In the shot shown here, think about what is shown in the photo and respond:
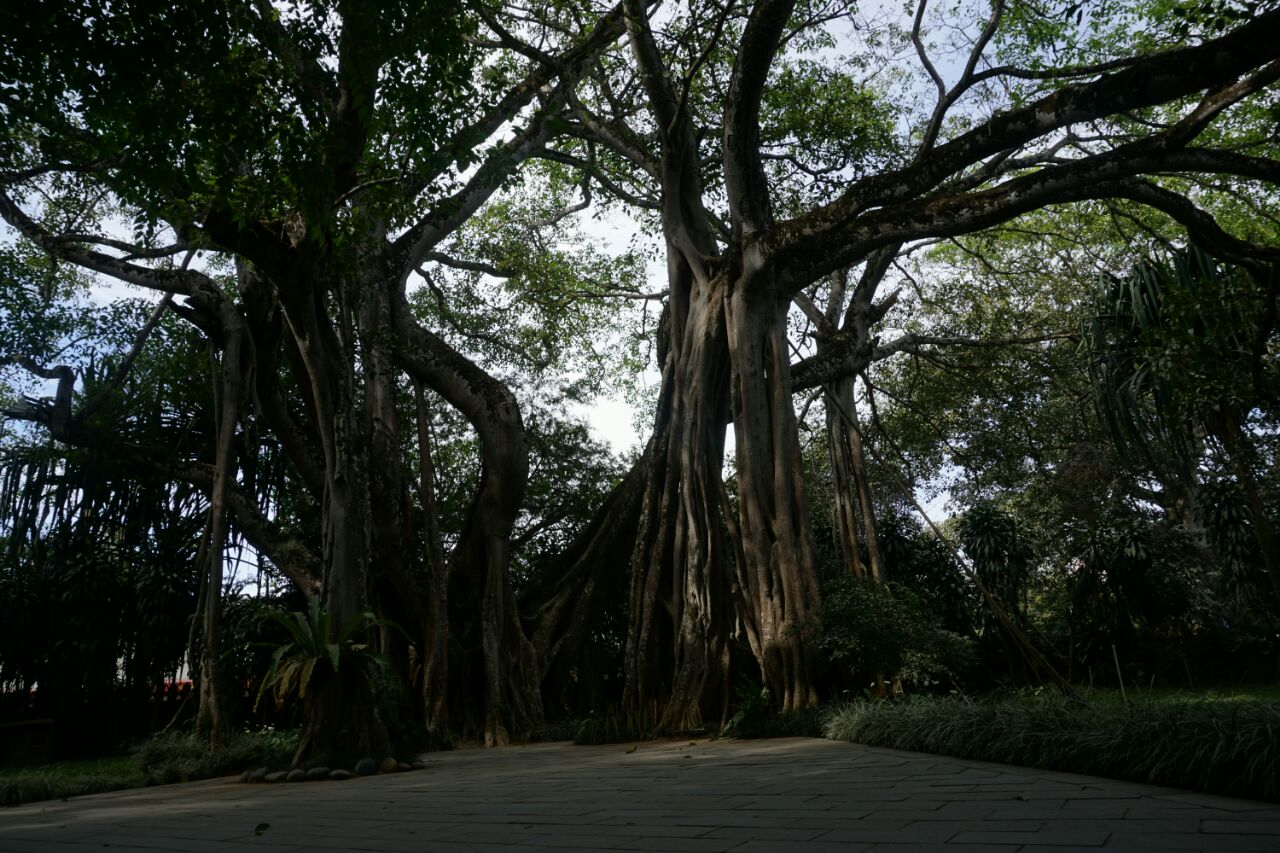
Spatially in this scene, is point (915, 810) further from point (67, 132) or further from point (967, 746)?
point (67, 132)

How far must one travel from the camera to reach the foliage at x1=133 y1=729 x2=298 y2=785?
7488 mm

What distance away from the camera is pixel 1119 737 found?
3766 millimetres

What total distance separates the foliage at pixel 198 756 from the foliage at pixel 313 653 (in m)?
0.83

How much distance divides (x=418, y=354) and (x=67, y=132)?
5888 millimetres

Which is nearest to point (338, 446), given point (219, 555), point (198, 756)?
point (219, 555)

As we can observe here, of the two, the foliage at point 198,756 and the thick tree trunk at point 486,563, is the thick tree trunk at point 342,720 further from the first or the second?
the thick tree trunk at point 486,563

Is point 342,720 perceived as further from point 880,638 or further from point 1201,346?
point 1201,346

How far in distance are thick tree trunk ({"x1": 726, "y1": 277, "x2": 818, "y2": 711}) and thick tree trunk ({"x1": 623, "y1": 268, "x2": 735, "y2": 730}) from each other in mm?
502

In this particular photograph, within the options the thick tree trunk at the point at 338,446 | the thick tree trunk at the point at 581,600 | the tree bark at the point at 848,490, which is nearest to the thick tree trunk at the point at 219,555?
the thick tree trunk at the point at 338,446

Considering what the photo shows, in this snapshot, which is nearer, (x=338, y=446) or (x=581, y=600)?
(x=338, y=446)

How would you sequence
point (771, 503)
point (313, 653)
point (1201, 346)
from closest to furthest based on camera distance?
point (1201, 346)
point (313, 653)
point (771, 503)

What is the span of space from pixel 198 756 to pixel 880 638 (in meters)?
5.78

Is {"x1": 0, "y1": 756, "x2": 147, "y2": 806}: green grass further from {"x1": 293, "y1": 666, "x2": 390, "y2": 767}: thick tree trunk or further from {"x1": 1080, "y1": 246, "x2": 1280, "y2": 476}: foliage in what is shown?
{"x1": 1080, "y1": 246, "x2": 1280, "y2": 476}: foliage

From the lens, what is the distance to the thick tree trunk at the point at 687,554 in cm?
870
